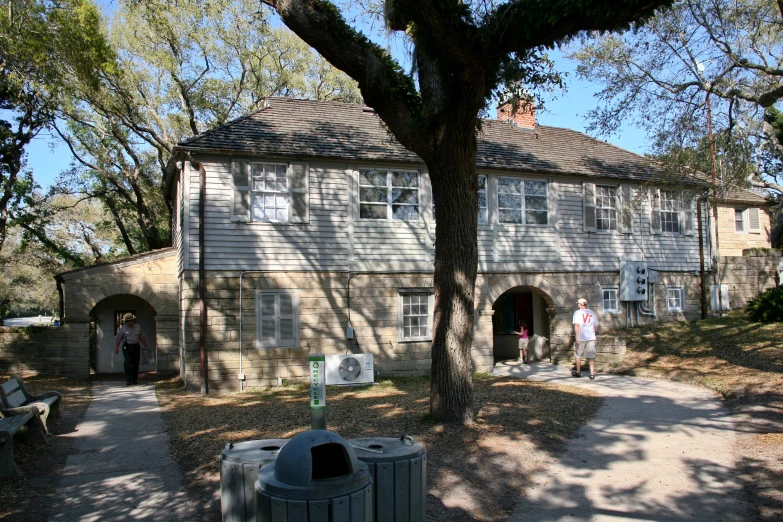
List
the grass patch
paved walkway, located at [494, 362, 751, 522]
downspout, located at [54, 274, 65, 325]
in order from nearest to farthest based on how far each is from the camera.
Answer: paved walkway, located at [494, 362, 751, 522], the grass patch, downspout, located at [54, 274, 65, 325]

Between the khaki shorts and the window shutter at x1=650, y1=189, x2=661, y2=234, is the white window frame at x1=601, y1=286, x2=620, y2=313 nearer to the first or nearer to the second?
the window shutter at x1=650, y1=189, x2=661, y2=234

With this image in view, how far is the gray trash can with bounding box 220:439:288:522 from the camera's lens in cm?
459

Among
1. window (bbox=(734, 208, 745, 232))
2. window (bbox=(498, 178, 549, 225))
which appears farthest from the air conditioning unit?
window (bbox=(734, 208, 745, 232))

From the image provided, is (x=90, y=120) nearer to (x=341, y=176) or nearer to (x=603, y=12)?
(x=341, y=176)

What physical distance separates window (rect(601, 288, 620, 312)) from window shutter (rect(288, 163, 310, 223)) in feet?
29.9

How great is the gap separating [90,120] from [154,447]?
62.4ft

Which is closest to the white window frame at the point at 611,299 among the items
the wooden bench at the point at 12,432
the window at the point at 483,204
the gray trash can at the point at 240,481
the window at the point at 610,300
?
the window at the point at 610,300

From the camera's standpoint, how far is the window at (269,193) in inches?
574

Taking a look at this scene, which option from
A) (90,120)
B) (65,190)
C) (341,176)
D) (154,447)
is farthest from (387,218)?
(65,190)

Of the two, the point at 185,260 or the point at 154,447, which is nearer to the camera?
the point at 154,447

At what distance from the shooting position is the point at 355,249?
1525cm

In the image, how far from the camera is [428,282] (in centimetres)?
1582

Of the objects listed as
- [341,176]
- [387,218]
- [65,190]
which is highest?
[65,190]

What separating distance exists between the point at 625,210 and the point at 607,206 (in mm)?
580
